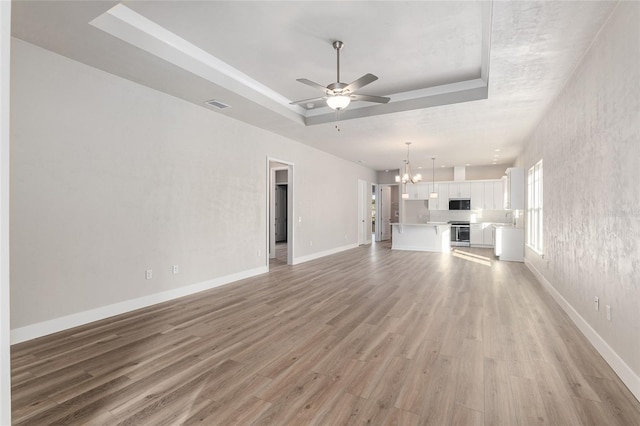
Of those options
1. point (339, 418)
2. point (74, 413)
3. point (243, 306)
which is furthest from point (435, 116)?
point (74, 413)

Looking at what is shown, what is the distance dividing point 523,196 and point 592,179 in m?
5.10

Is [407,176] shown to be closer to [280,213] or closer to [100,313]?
[280,213]

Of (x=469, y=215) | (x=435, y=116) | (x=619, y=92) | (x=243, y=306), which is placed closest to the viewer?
(x=619, y=92)

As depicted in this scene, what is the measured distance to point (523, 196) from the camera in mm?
7602

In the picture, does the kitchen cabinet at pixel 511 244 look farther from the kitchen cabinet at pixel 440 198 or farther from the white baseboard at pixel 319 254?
the white baseboard at pixel 319 254

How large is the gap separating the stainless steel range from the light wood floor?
6968mm

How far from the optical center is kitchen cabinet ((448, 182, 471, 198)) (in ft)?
37.1

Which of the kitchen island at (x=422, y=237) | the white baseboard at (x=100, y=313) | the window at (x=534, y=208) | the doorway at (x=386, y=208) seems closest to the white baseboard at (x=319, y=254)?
the kitchen island at (x=422, y=237)

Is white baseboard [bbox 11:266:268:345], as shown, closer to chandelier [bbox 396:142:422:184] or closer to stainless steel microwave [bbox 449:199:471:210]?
chandelier [bbox 396:142:422:184]

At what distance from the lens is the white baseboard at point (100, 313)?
313 centimetres

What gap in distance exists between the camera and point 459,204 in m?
11.4

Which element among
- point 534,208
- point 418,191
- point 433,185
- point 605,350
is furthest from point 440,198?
point 605,350

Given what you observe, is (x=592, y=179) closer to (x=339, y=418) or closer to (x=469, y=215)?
(x=339, y=418)

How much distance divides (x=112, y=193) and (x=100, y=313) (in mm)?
1442
